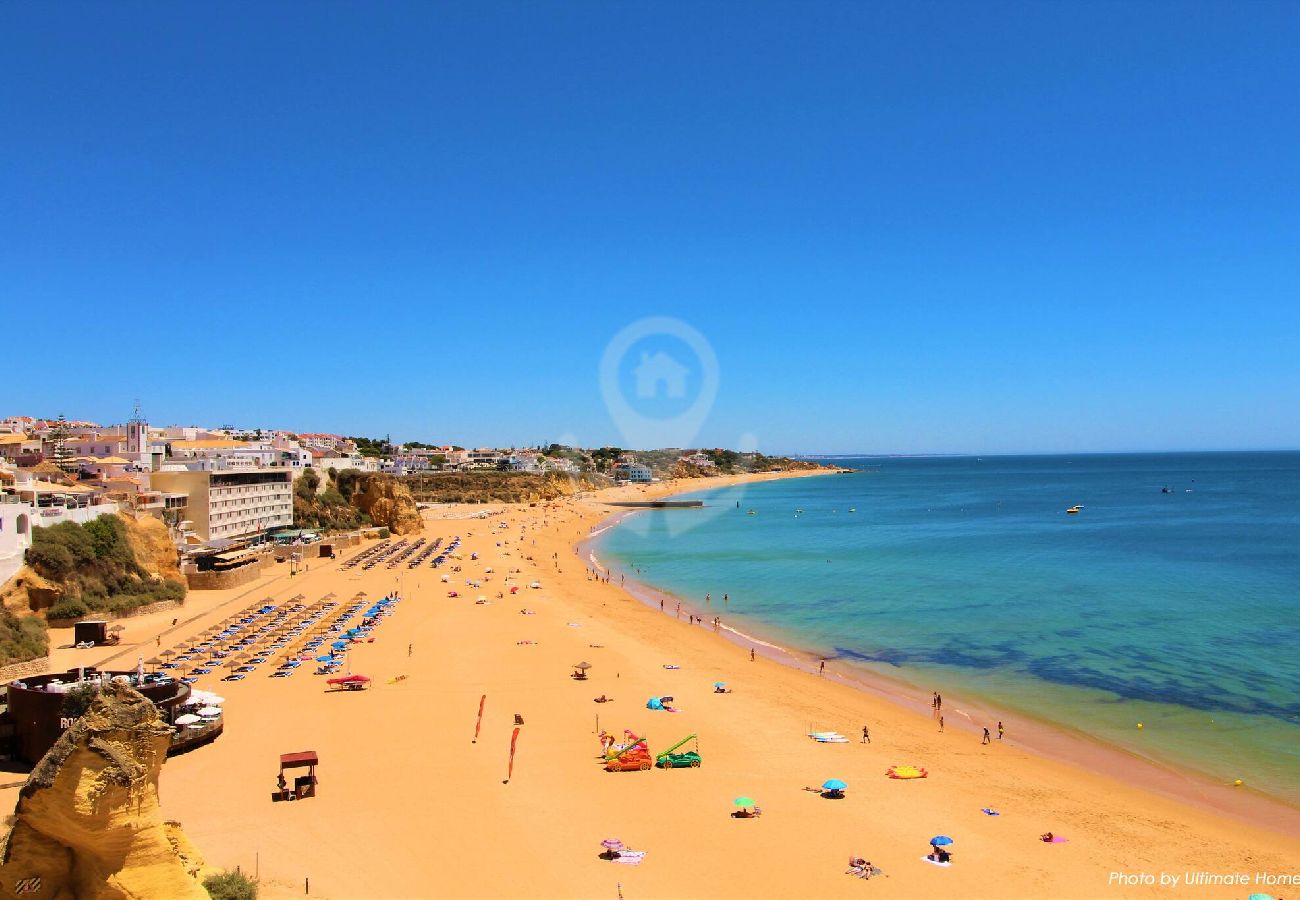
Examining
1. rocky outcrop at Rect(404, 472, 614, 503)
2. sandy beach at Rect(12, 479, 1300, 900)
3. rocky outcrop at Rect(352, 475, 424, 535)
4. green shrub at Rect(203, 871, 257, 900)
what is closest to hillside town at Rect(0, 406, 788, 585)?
rocky outcrop at Rect(352, 475, 424, 535)

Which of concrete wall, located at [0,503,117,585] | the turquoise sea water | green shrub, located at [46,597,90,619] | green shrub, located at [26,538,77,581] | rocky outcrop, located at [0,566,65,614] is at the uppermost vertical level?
concrete wall, located at [0,503,117,585]

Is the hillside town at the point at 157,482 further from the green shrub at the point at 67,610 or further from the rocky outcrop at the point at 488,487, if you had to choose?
the rocky outcrop at the point at 488,487

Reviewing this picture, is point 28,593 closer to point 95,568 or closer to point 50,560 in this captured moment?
point 50,560

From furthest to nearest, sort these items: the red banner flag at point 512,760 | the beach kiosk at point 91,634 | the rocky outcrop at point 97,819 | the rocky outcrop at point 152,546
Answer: the rocky outcrop at point 152,546 → the beach kiosk at point 91,634 → the red banner flag at point 512,760 → the rocky outcrop at point 97,819

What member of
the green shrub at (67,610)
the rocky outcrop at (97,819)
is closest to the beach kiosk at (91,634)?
the green shrub at (67,610)

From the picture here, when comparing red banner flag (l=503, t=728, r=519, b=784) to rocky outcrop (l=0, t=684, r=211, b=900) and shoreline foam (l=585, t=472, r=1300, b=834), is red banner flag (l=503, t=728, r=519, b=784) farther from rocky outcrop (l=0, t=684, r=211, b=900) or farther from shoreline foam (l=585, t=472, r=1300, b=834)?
shoreline foam (l=585, t=472, r=1300, b=834)

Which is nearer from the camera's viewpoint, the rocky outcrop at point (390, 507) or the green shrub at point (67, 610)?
the green shrub at point (67, 610)

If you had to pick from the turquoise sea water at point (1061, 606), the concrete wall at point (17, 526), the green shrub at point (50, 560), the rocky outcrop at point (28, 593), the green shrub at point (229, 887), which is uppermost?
the concrete wall at point (17, 526)

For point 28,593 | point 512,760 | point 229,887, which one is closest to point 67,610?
point 28,593
